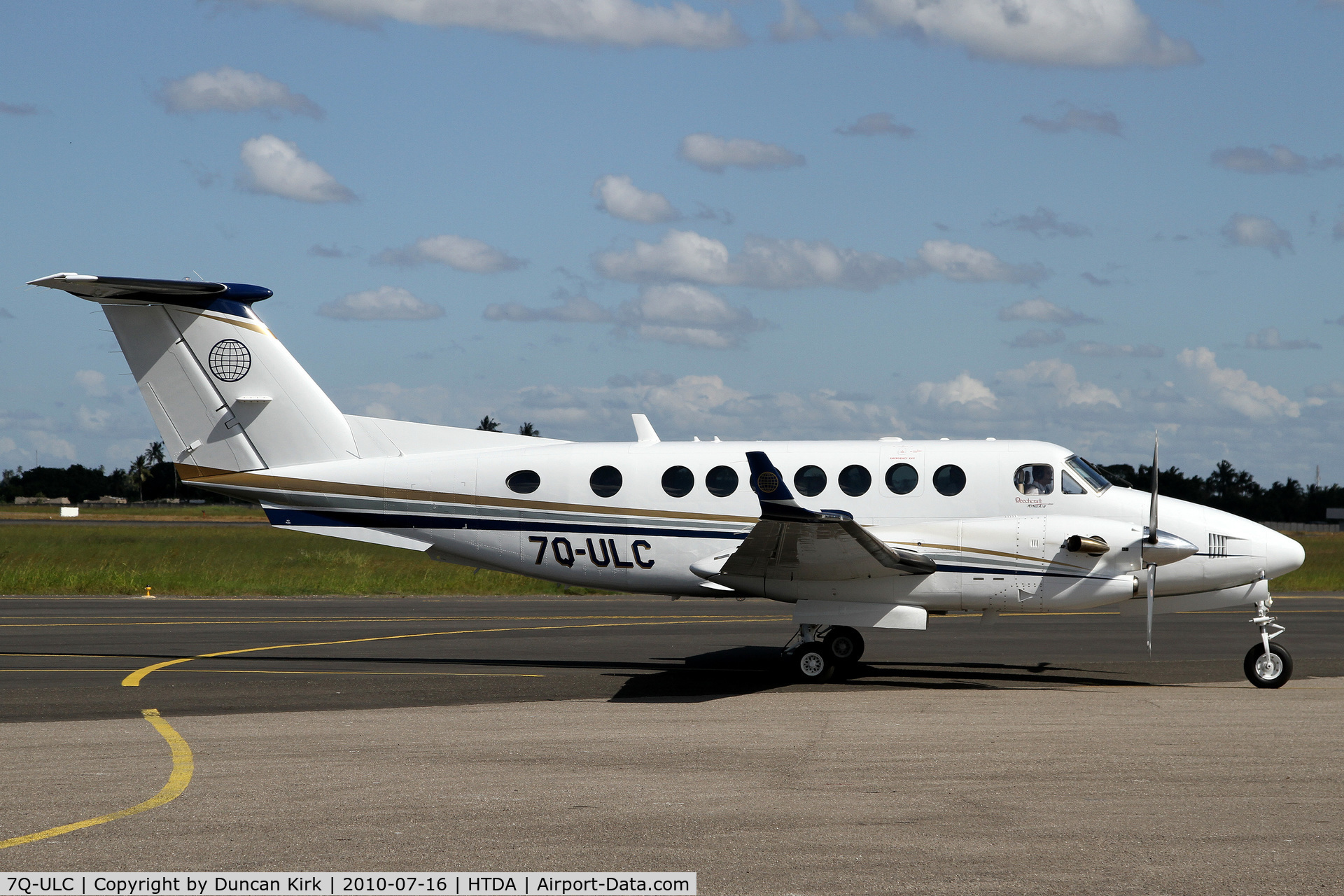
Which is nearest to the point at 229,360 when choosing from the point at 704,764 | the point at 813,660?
the point at 813,660

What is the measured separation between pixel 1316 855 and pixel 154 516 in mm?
98038

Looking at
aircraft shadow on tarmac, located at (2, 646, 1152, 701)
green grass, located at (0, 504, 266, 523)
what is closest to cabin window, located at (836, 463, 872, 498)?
aircraft shadow on tarmac, located at (2, 646, 1152, 701)

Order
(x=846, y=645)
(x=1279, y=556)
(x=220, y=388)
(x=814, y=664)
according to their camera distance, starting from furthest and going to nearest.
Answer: (x=220, y=388), (x=846, y=645), (x=814, y=664), (x=1279, y=556)

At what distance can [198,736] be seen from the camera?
32.0 ft

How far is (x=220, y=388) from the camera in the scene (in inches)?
577

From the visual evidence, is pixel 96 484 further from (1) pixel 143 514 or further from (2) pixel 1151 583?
(2) pixel 1151 583

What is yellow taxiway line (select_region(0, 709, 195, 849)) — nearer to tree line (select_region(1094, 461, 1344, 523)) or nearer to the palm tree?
tree line (select_region(1094, 461, 1344, 523))

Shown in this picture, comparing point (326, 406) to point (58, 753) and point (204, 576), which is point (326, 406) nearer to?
point (58, 753)

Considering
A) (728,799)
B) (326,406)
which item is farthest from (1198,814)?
(326,406)

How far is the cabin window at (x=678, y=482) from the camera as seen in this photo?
45.4 ft

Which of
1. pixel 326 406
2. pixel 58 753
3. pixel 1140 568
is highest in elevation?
pixel 326 406

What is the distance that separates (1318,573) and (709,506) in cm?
2983

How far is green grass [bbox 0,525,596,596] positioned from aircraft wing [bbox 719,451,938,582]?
11472 millimetres

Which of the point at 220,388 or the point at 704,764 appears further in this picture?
the point at 220,388
